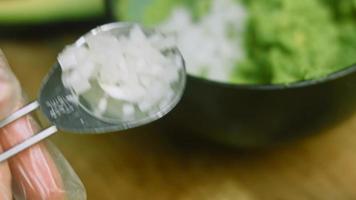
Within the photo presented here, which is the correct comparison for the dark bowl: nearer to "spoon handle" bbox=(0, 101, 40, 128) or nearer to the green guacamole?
the green guacamole

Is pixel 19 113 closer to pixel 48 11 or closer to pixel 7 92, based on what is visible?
pixel 7 92

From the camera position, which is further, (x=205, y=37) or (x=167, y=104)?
(x=205, y=37)

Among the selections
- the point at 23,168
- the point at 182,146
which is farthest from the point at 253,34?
the point at 23,168

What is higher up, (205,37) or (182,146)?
(205,37)

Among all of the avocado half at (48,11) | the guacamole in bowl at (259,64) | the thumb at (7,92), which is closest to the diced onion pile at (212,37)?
the guacamole in bowl at (259,64)

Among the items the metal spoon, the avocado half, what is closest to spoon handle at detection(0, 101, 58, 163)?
the metal spoon

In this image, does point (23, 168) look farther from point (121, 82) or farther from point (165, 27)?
point (165, 27)

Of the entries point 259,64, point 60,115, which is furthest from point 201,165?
point 60,115
